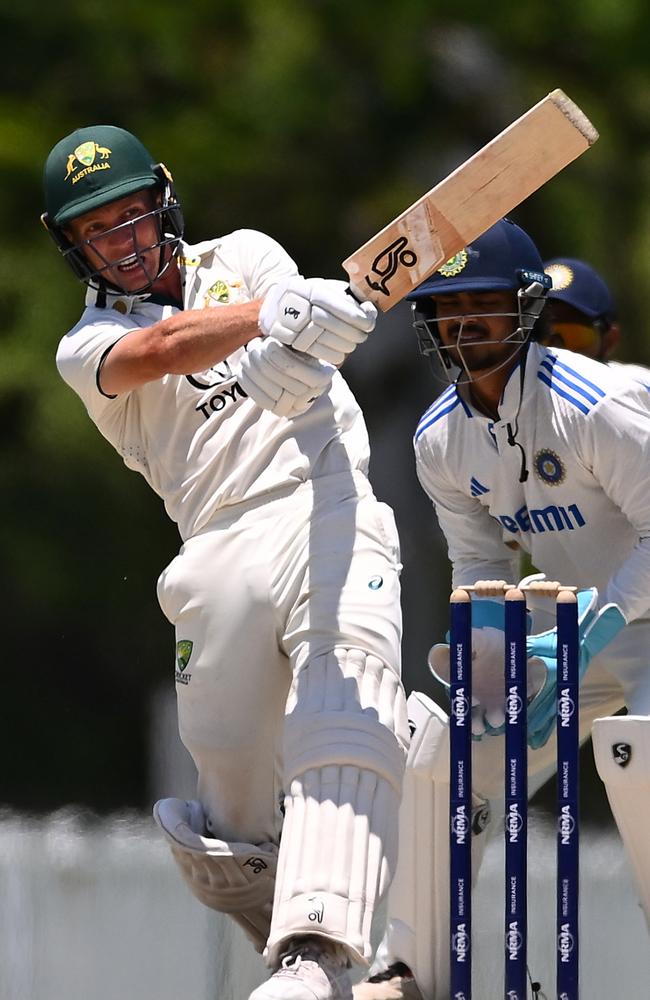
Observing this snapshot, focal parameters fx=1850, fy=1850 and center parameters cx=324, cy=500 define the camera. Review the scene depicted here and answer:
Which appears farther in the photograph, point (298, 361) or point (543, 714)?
point (543, 714)

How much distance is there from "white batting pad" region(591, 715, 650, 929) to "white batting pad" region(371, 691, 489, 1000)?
0.27 meters

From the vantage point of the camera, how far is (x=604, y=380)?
2.89 meters

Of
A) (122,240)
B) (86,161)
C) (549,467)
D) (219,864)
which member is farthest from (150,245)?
(219,864)

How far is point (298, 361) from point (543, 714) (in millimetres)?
693

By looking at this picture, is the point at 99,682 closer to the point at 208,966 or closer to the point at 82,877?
the point at 82,877

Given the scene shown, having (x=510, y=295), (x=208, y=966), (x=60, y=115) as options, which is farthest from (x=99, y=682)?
(x=510, y=295)

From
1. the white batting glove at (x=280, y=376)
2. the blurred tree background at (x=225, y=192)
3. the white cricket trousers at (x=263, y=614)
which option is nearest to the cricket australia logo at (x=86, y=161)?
the white batting glove at (x=280, y=376)

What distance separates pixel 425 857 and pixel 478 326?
0.86m

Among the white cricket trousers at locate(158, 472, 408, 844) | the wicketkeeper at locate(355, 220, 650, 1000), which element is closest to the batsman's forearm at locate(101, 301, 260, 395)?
the white cricket trousers at locate(158, 472, 408, 844)

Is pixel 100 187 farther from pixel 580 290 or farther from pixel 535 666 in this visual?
pixel 580 290

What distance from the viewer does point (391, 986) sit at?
296 centimetres

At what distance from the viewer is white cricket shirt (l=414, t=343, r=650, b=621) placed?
285 centimetres

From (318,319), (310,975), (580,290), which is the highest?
(580,290)

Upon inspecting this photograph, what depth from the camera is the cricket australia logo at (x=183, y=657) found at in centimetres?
281
